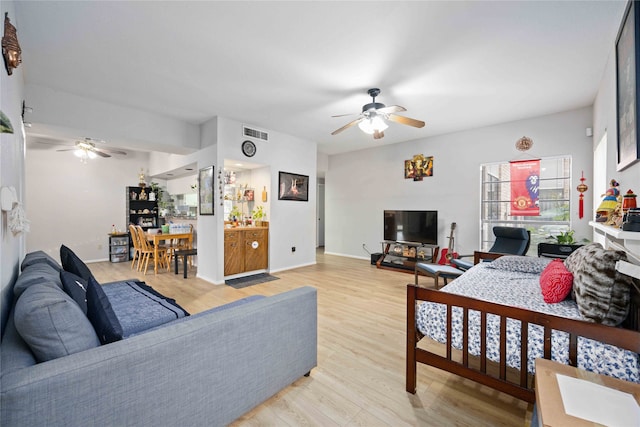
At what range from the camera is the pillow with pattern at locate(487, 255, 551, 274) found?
2.70 metres

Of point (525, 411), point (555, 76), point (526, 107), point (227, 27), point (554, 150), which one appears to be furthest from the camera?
point (554, 150)

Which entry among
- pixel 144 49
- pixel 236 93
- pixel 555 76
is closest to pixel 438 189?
pixel 555 76

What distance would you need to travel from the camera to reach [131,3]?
1.96m

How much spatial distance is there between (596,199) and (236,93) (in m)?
5.02

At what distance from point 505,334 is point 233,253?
412 cm

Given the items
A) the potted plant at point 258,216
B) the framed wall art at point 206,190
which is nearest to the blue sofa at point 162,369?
the framed wall art at point 206,190

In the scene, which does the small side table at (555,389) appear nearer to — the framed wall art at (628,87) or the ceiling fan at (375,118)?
the framed wall art at (628,87)

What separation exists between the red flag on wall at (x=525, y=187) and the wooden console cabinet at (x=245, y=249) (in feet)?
14.8

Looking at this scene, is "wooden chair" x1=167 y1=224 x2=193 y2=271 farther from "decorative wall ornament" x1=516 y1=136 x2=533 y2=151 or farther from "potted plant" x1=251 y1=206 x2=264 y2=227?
"decorative wall ornament" x1=516 y1=136 x2=533 y2=151

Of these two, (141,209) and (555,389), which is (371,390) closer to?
(555,389)

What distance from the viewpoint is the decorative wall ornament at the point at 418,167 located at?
218 inches

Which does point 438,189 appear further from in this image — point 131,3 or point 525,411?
point 131,3

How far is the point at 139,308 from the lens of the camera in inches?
82.4

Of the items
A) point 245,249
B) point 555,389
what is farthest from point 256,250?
point 555,389
